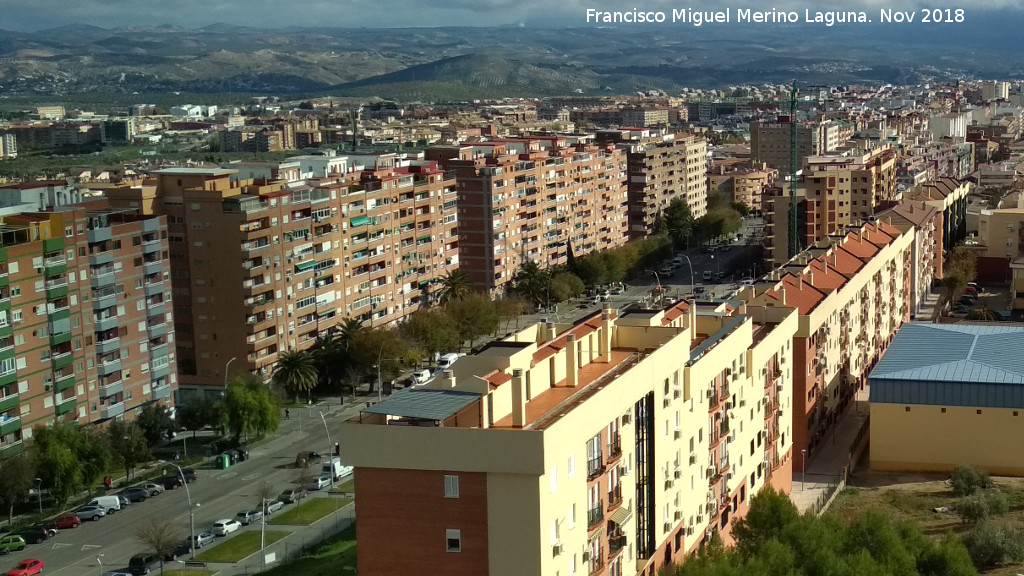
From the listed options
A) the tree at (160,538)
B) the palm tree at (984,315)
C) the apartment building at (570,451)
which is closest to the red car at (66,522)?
the tree at (160,538)

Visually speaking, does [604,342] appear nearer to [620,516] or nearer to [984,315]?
[620,516]

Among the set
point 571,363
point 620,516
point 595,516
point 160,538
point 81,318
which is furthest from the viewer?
point 81,318

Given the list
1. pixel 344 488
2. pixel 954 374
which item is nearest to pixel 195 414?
pixel 344 488

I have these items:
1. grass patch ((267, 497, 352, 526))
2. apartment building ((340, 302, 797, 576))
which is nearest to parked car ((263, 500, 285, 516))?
grass patch ((267, 497, 352, 526))

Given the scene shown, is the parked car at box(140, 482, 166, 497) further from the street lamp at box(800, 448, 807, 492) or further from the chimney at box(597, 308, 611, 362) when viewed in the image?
the chimney at box(597, 308, 611, 362)

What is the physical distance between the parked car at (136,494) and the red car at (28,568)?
4.09 metres

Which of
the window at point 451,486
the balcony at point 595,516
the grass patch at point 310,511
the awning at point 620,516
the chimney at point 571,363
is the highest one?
the chimney at point 571,363

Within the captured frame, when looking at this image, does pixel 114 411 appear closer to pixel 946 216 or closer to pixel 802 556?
pixel 802 556

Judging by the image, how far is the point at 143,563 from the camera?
82.4 feet

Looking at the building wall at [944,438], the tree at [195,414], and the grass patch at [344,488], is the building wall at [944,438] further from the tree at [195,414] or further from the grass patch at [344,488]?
the tree at [195,414]

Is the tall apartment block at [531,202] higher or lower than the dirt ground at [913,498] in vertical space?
higher

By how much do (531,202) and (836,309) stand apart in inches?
994

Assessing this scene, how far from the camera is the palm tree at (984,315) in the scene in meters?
42.5

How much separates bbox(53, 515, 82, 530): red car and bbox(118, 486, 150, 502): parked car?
1469 mm
